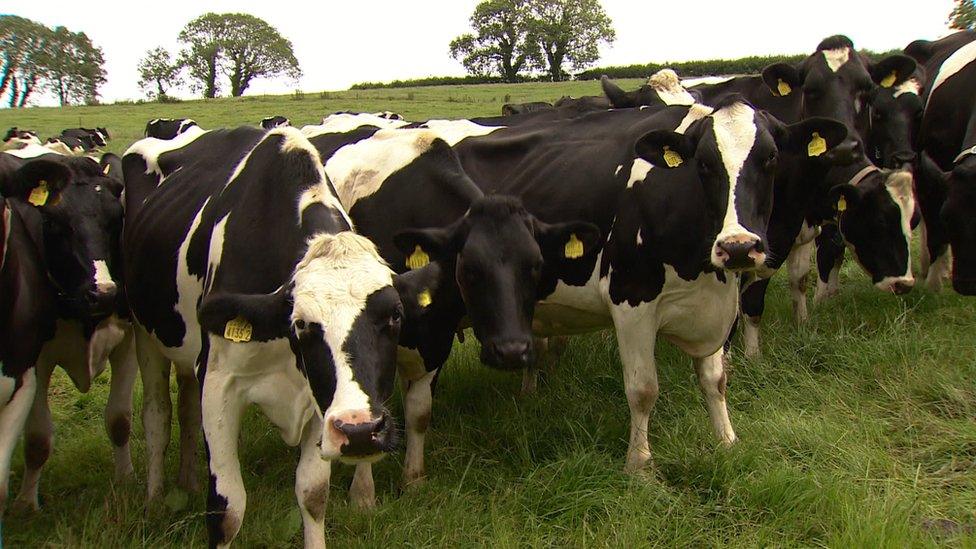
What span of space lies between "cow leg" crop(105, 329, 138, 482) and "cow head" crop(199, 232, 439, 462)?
255cm

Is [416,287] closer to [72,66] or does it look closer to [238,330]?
[238,330]

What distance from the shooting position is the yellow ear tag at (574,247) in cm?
535

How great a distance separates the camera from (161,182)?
19.5ft

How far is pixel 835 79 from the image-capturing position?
24.6 feet

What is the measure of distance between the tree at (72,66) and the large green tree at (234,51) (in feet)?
25.3

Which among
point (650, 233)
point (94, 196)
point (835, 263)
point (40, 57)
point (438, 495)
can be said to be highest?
point (40, 57)

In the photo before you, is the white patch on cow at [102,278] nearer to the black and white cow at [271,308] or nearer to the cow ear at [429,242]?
the black and white cow at [271,308]

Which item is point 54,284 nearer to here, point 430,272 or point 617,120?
point 430,272

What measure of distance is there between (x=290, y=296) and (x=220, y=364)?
750mm

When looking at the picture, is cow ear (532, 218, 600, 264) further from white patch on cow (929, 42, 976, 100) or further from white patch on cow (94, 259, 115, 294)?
white patch on cow (929, 42, 976, 100)

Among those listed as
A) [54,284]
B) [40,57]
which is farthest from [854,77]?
[40,57]

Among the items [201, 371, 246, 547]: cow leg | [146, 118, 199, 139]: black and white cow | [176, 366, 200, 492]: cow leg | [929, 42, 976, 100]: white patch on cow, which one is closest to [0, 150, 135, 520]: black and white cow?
[176, 366, 200, 492]: cow leg

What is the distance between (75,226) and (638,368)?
3.74 meters

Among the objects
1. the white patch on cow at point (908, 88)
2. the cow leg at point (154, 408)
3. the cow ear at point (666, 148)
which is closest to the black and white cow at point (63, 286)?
the cow leg at point (154, 408)
